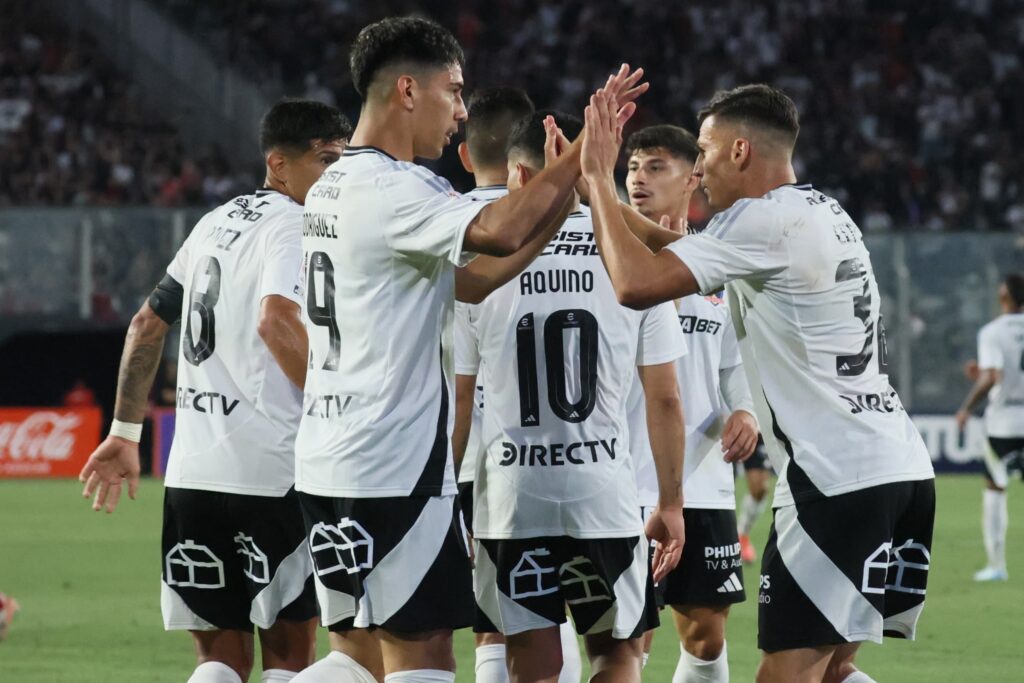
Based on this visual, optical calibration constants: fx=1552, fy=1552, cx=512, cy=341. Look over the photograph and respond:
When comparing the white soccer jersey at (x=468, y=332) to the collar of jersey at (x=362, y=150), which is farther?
the white soccer jersey at (x=468, y=332)

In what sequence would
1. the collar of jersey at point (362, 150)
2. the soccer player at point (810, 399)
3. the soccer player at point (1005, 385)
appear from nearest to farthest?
the collar of jersey at point (362, 150), the soccer player at point (810, 399), the soccer player at point (1005, 385)

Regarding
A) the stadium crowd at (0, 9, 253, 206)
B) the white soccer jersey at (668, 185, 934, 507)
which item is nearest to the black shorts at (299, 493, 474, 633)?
the white soccer jersey at (668, 185, 934, 507)

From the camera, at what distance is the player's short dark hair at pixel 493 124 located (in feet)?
18.0

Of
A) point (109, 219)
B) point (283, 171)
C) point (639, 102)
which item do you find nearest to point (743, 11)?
point (639, 102)

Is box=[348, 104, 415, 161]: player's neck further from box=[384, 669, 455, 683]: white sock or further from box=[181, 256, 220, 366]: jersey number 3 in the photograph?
box=[384, 669, 455, 683]: white sock

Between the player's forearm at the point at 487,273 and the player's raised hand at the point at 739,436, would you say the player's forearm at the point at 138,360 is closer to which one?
the player's forearm at the point at 487,273

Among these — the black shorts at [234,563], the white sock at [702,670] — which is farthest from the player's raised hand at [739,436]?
the black shorts at [234,563]

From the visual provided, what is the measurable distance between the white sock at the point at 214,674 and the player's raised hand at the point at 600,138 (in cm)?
212

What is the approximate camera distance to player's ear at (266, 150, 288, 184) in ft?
18.4

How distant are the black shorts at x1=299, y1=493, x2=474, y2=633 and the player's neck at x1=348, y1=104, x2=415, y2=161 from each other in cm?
102

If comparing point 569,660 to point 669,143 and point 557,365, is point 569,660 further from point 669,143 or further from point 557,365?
point 669,143

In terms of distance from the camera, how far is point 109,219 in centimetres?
1977

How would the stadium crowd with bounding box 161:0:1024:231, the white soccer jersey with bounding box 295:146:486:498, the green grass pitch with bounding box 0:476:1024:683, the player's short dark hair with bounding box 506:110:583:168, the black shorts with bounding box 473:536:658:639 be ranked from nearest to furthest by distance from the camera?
the white soccer jersey with bounding box 295:146:486:498
the black shorts with bounding box 473:536:658:639
the player's short dark hair with bounding box 506:110:583:168
the green grass pitch with bounding box 0:476:1024:683
the stadium crowd with bounding box 161:0:1024:231

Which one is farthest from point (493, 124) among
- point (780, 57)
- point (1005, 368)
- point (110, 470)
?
point (780, 57)
